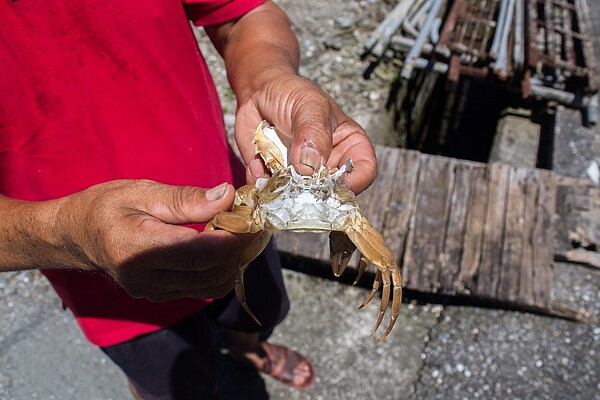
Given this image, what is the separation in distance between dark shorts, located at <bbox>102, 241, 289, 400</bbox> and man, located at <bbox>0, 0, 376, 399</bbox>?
0.7 inches

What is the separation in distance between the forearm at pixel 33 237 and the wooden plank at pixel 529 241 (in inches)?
99.4

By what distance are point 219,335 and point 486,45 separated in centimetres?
350

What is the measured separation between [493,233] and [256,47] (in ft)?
6.73

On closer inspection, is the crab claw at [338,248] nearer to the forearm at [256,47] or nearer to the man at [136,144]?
the man at [136,144]

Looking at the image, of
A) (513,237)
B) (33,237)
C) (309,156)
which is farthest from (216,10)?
(513,237)

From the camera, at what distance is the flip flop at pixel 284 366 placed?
3043 mm

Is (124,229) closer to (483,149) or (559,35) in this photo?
(559,35)

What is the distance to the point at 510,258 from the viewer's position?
10.5 ft

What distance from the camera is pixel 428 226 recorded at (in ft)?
10.8

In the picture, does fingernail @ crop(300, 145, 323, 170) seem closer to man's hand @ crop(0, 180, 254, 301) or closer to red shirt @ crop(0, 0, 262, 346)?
man's hand @ crop(0, 180, 254, 301)

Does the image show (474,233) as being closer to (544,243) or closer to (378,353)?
(544,243)

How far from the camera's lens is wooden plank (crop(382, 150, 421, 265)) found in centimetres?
324

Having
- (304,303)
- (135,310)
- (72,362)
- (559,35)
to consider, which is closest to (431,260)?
(304,303)

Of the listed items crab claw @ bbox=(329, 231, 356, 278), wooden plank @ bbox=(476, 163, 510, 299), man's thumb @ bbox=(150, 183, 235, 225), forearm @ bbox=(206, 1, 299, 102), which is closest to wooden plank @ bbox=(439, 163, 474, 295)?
wooden plank @ bbox=(476, 163, 510, 299)
